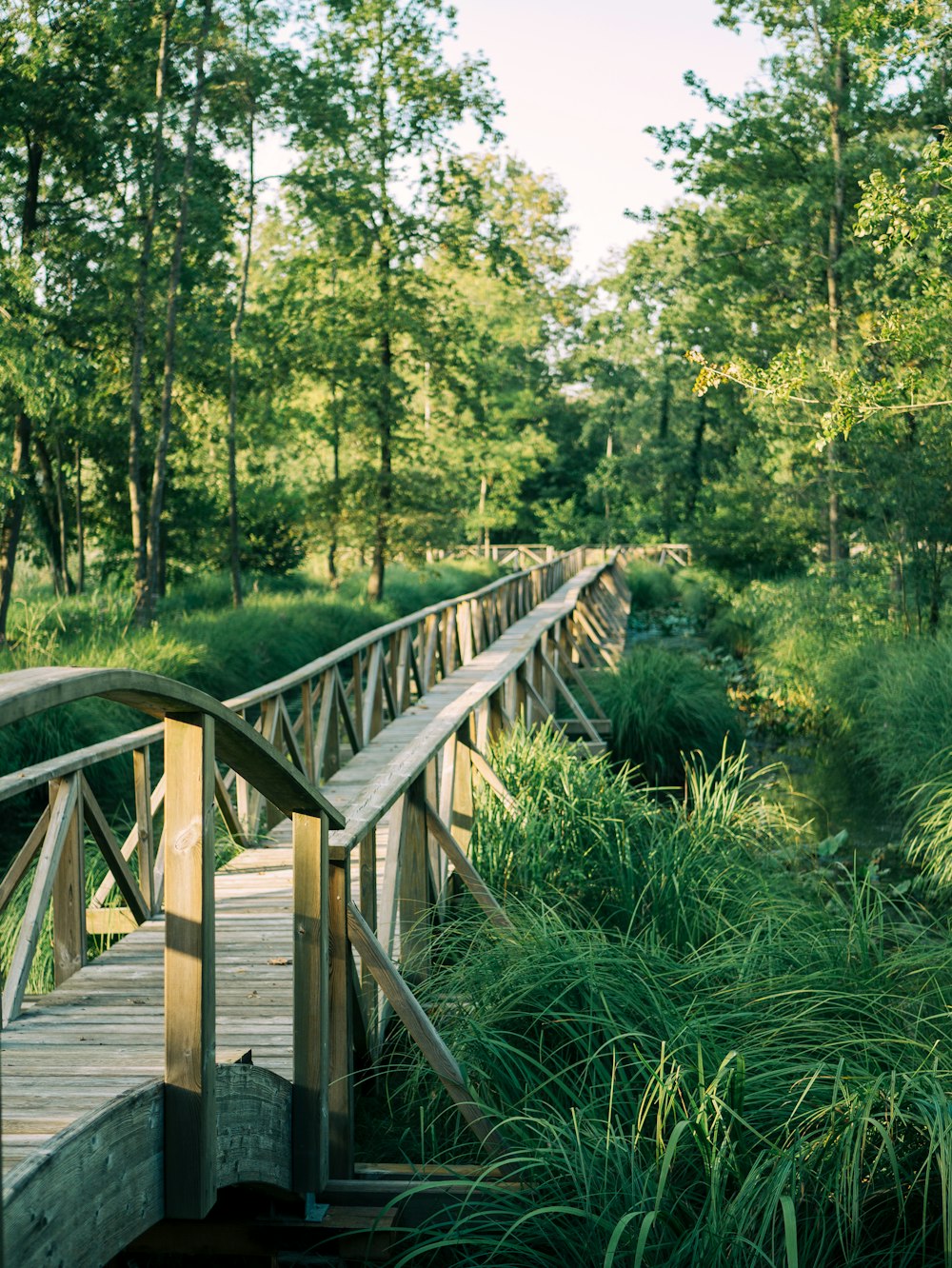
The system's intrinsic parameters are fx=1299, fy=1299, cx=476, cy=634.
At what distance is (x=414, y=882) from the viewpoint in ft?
15.3

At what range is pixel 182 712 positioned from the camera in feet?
7.73

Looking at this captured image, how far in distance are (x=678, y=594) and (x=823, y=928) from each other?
2897 centimetres

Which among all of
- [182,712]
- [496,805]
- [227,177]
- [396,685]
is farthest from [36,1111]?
[227,177]

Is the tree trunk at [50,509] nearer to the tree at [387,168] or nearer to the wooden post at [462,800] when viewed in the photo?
the tree at [387,168]

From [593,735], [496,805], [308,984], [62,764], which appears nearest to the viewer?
[308,984]

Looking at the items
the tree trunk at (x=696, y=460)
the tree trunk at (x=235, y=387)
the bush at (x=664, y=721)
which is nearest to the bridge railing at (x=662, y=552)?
the tree trunk at (x=696, y=460)

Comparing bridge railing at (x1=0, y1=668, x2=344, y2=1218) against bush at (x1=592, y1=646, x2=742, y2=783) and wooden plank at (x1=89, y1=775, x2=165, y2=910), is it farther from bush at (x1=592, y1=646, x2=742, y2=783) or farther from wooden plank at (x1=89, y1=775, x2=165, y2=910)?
bush at (x1=592, y1=646, x2=742, y2=783)

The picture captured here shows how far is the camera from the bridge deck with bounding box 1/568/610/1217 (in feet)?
8.37

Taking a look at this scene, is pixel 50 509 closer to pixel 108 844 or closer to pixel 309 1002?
pixel 108 844

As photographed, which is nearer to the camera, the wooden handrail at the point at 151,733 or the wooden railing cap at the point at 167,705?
the wooden railing cap at the point at 167,705

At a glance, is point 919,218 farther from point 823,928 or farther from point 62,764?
point 62,764

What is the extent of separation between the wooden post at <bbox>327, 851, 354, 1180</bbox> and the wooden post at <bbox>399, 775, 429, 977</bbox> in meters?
0.87

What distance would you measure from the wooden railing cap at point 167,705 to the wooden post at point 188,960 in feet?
0.33

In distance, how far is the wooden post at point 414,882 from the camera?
14.7 feet
